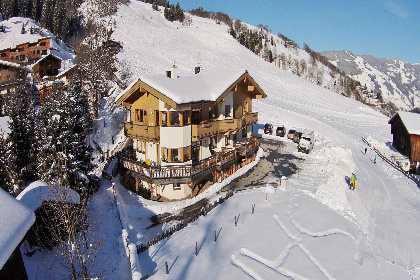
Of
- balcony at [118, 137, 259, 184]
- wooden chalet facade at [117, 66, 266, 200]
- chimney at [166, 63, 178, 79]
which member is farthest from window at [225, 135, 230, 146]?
chimney at [166, 63, 178, 79]

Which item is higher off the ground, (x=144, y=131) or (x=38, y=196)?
(x=144, y=131)

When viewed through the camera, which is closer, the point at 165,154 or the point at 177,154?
the point at 177,154

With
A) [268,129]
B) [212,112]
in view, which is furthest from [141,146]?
[268,129]

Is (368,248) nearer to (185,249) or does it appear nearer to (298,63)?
(185,249)

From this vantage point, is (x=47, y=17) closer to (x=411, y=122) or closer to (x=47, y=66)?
(x=47, y=66)

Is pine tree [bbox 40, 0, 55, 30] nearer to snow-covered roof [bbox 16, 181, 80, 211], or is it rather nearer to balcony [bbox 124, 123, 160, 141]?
balcony [bbox 124, 123, 160, 141]

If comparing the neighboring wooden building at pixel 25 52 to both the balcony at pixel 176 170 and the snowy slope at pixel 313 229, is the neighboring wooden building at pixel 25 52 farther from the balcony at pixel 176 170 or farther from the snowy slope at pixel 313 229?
the snowy slope at pixel 313 229
